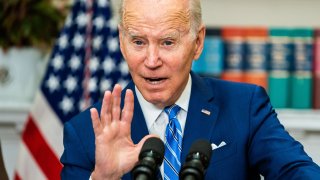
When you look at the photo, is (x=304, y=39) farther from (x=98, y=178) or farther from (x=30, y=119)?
(x=98, y=178)

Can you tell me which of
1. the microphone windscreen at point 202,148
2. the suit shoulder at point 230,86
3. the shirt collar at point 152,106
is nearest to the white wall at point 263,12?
the suit shoulder at point 230,86

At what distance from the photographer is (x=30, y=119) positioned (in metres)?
4.25

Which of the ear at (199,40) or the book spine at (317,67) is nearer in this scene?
the ear at (199,40)

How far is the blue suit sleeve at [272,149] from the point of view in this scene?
234cm

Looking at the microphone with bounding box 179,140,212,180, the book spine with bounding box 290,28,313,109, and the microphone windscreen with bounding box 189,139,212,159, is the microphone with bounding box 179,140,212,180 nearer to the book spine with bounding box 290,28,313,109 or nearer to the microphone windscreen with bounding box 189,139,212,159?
the microphone windscreen with bounding box 189,139,212,159

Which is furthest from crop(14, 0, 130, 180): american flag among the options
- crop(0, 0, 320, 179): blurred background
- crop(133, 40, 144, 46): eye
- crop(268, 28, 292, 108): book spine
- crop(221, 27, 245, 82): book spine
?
crop(133, 40, 144, 46): eye

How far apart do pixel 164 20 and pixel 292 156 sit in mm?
566


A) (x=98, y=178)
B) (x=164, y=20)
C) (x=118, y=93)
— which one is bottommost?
(x=98, y=178)

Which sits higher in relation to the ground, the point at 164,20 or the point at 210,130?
the point at 164,20

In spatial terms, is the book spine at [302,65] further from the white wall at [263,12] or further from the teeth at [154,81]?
the teeth at [154,81]

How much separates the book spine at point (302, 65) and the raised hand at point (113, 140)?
2250 mm

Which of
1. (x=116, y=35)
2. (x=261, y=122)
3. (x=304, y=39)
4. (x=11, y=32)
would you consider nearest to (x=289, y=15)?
(x=304, y=39)

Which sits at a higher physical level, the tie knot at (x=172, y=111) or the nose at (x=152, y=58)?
the nose at (x=152, y=58)

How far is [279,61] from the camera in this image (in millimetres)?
4324
